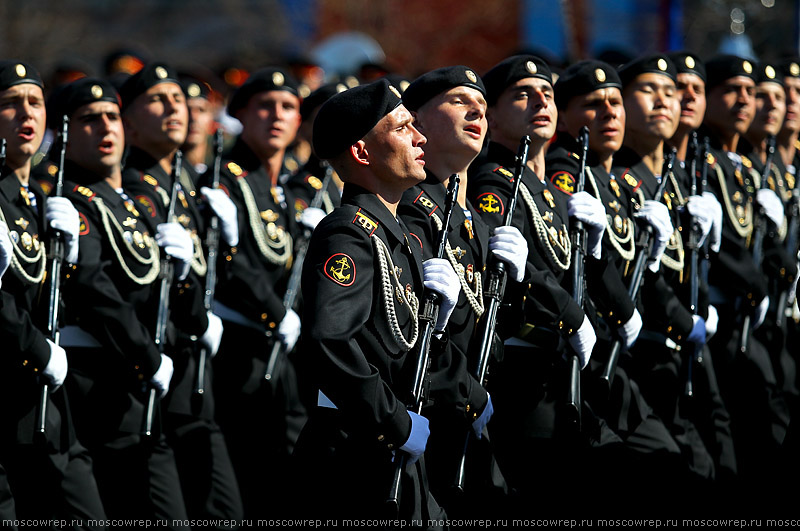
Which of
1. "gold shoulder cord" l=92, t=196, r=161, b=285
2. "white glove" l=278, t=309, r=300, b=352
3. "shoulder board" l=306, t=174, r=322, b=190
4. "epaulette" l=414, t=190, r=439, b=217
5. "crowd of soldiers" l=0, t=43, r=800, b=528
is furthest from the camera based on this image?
"shoulder board" l=306, t=174, r=322, b=190

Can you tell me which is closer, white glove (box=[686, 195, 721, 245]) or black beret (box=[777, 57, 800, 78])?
white glove (box=[686, 195, 721, 245])

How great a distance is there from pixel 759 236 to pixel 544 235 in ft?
8.11

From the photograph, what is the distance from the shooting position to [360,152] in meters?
4.36

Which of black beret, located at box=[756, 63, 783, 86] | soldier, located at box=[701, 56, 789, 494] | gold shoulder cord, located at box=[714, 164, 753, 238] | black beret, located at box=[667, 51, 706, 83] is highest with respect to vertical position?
black beret, located at box=[667, 51, 706, 83]

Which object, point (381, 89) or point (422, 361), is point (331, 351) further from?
point (381, 89)

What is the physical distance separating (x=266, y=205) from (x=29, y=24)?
60.7 ft

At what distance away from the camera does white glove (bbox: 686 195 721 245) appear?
6730 mm

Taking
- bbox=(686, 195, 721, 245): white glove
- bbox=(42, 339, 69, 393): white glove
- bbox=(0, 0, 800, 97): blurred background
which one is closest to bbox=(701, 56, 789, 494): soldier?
bbox=(686, 195, 721, 245): white glove

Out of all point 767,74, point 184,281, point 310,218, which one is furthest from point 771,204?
point 184,281

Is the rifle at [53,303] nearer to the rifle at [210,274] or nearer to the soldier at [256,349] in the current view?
the rifle at [210,274]

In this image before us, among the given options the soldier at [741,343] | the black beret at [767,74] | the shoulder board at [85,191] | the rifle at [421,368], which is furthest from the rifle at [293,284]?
the black beret at [767,74]

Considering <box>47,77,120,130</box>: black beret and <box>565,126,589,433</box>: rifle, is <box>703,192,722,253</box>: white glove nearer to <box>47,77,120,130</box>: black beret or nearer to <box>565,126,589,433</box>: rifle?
<box>565,126,589,433</box>: rifle

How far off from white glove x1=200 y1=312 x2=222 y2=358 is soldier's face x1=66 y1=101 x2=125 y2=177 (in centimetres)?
95

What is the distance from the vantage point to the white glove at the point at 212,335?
6.54 m
